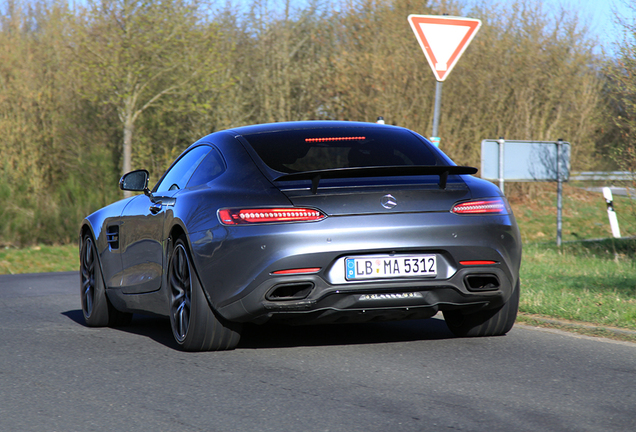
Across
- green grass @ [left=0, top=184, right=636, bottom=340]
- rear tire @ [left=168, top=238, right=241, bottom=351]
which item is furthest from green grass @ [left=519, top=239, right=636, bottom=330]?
rear tire @ [left=168, top=238, right=241, bottom=351]

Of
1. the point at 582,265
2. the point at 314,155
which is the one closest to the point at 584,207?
the point at 582,265

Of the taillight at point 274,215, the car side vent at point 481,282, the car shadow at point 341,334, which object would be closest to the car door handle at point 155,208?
the car shadow at point 341,334

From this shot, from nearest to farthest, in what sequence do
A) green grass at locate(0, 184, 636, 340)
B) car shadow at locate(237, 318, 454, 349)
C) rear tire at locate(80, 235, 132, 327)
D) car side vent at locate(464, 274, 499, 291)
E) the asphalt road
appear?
1. the asphalt road
2. car side vent at locate(464, 274, 499, 291)
3. car shadow at locate(237, 318, 454, 349)
4. green grass at locate(0, 184, 636, 340)
5. rear tire at locate(80, 235, 132, 327)

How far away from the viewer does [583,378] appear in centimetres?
488

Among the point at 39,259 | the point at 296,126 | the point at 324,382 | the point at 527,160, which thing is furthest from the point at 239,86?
the point at 324,382

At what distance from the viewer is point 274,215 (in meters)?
5.23

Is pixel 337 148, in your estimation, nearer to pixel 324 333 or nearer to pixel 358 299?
pixel 358 299

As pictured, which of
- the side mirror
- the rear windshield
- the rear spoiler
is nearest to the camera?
the rear spoiler

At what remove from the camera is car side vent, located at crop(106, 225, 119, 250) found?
23.9 feet

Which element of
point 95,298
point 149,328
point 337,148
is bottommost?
point 149,328

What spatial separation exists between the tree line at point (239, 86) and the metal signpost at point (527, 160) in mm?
5959

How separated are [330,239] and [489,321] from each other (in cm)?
163

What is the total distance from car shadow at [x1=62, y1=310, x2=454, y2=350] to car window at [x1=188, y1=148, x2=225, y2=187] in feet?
3.85

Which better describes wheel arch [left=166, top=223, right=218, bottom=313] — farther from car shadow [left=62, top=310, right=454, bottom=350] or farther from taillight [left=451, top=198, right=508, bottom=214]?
taillight [left=451, top=198, right=508, bottom=214]
